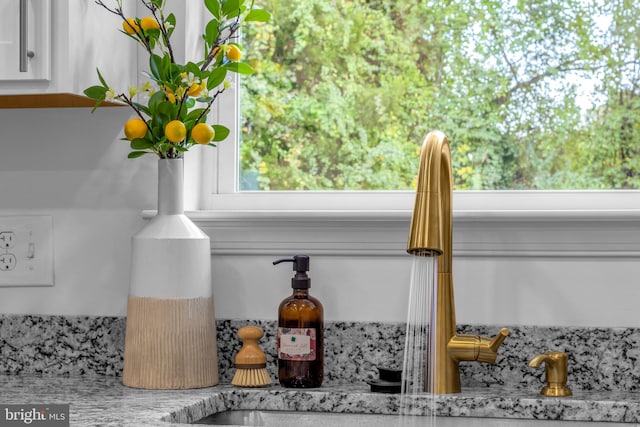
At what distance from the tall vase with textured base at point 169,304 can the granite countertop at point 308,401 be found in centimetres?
3

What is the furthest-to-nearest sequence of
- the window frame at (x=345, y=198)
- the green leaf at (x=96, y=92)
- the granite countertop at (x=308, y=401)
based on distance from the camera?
the window frame at (x=345, y=198)
the green leaf at (x=96, y=92)
the granite countertop at (x=308, y=401)

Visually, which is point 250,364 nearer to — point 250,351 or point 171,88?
point 250,351

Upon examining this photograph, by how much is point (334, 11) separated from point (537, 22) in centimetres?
38

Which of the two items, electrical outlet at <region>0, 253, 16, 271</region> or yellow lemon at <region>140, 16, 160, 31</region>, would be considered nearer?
yellow lemon at <region>140, 16, 160, 31</region>

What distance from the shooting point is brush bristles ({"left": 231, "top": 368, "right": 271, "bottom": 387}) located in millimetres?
1556

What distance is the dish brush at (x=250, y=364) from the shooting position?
156 centimetres

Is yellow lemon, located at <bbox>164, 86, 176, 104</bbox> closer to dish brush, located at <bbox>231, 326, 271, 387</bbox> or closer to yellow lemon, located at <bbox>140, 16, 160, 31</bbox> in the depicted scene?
yellow lemon, located at <bbox>140, 16, 160, 31</bbox>

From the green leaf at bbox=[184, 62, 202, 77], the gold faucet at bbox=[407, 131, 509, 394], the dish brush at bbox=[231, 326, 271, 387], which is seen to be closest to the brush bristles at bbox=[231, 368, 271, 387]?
the dish brush at bbox=[231, 326, 271, 387]

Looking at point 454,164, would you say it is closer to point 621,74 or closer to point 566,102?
point 566,102

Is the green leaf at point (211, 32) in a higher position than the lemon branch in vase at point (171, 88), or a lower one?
higher

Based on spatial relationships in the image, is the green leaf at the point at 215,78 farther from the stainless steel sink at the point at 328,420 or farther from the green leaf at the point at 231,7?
the stainless steel sink at the point at 328,420

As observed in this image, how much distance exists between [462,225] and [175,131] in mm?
506

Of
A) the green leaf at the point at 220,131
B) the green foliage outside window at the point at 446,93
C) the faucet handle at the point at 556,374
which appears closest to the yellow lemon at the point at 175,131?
the green leaf at the point at 220,131

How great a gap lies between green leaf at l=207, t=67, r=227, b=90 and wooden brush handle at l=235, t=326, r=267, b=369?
411 mm
